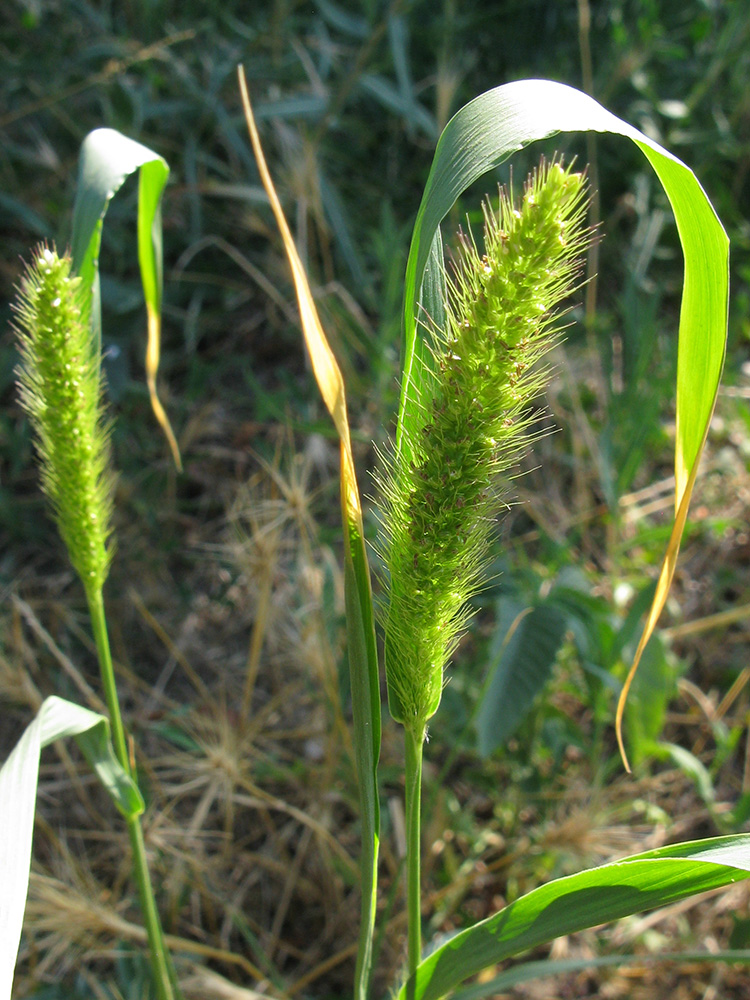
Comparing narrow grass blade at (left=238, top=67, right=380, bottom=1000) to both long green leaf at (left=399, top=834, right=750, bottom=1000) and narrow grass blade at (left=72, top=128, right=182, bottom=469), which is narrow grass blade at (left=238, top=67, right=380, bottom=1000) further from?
narrow grass blade at (left=72, top=128, right=182, bottom=469)

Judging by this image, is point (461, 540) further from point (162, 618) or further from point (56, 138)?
point (56, 138)

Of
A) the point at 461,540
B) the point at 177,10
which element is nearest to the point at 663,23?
the point at 177,10

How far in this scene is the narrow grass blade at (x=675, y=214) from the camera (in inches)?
23.0

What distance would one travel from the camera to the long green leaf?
26.1 inches

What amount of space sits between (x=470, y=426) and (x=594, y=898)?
0.41 meters

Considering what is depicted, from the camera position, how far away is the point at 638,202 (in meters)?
2.10

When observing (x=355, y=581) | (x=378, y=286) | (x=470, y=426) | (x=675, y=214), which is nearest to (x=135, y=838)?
(x=355, y=581)

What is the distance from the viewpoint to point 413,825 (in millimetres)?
749

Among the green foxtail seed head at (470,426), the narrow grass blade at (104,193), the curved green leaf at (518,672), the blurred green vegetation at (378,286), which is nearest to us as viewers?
the green foxtail seed head at (470,426)

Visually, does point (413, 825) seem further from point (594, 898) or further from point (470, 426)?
point (470, 426)

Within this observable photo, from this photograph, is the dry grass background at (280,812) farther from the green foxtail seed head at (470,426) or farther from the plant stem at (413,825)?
the green foxtail seed head at (470,426)

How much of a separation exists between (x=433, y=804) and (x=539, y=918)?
2.76ft

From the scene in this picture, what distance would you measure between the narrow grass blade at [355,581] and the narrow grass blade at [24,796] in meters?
0.28

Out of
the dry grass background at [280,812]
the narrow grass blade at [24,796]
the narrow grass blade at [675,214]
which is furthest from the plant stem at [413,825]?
the dry grass background at [280,812]
